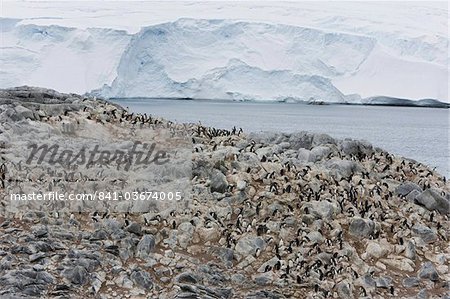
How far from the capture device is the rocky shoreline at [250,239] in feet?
24.3

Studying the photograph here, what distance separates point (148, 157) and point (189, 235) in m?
2.30

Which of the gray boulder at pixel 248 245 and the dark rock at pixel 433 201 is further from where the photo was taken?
the dark rock at pixel 433 201

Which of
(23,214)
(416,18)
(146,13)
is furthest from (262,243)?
(416,18)

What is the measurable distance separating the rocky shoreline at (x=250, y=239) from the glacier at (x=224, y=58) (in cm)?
3463

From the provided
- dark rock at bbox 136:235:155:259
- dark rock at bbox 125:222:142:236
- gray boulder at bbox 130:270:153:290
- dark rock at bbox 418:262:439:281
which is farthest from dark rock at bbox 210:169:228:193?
dark rock at bbox 418:262:439:281

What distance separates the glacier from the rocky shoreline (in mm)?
34633

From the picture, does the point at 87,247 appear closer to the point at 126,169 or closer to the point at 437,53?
the point at 126,169

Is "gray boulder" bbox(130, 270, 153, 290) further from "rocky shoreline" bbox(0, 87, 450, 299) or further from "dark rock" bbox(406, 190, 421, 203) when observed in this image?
"dark rock" bbox(406, 190, 421, 203)

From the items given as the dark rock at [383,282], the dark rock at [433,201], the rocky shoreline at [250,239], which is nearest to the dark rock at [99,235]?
the rocky shoreline at [250,239]

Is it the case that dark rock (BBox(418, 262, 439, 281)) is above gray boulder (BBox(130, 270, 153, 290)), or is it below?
below

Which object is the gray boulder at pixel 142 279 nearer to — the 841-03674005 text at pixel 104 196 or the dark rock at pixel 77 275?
the dark rock at pixel 77 275

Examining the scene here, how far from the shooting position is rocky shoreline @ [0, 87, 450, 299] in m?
7.41

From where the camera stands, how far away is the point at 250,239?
329 inches

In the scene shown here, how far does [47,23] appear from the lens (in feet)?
154
